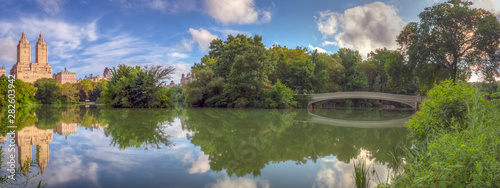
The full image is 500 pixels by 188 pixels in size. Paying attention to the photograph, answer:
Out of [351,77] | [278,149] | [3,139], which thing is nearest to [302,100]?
[351,77]

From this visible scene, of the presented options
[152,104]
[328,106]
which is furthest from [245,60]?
[328,106]

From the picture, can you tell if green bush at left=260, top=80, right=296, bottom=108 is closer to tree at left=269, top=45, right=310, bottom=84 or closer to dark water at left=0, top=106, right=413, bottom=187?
tree at left=269, top=45, right=310, bottom=84

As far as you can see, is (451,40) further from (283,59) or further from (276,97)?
(283,59)

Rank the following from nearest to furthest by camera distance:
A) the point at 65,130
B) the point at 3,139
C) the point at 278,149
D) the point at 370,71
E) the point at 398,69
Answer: the point at 278,149 → the point at 3,139 → the point at 65,130 → the point at 398,69 → the point at 370,71

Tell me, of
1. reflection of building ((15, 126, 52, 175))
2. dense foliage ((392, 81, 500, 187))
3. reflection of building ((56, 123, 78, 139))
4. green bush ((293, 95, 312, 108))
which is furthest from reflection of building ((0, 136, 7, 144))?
green bush ((293, 95, 312, 108))

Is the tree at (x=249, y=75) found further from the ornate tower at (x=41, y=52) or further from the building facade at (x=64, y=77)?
the building facade at (x=64, y=77)

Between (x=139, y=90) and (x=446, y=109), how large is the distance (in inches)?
905

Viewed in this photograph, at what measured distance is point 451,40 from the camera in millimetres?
19953

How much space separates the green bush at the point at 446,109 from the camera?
5145mm

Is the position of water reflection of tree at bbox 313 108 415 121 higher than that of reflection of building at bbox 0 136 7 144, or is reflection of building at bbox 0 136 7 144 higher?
reflection of building at bbox 0 136 7 144

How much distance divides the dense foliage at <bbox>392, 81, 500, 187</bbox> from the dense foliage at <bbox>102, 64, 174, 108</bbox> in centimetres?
2186

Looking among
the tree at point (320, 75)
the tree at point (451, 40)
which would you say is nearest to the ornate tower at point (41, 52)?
the tree at point (320, 75)

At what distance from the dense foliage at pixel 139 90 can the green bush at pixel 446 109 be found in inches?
852

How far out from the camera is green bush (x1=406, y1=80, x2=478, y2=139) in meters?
5.14
